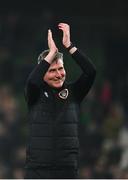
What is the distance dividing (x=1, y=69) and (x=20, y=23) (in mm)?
843

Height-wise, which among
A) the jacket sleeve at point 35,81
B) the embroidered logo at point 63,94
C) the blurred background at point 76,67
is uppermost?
the jacket sleeve at point 35,81

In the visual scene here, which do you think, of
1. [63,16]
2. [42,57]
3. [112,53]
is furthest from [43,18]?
[42,57]

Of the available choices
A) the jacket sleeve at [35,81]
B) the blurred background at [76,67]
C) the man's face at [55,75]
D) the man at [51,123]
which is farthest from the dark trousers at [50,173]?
the blurred background at [76,67]

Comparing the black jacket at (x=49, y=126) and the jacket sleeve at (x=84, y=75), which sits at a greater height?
the jacket sleeve at (x=84, y=75)

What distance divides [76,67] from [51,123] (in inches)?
258

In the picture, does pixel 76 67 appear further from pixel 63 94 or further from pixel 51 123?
pixel 51 123

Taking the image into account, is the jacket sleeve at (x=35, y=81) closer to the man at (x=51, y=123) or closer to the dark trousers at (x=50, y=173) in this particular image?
the man at (x=51, y=123)

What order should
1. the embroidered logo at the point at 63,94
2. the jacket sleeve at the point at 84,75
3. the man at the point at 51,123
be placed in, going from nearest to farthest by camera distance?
the man at the point at 51,123, the embroidered logo at the point at 63,94, the jacket sleeve at the point at 84,75

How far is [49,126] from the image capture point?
6922 mm

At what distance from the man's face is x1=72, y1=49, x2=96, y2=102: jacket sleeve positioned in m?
0.19

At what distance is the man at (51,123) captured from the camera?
692 centimetres

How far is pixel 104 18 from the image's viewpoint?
14.0 m

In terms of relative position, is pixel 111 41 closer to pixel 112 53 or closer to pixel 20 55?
pixel 112 53

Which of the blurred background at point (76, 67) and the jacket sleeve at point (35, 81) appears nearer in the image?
the jacket sleeve at point (35, 81)
